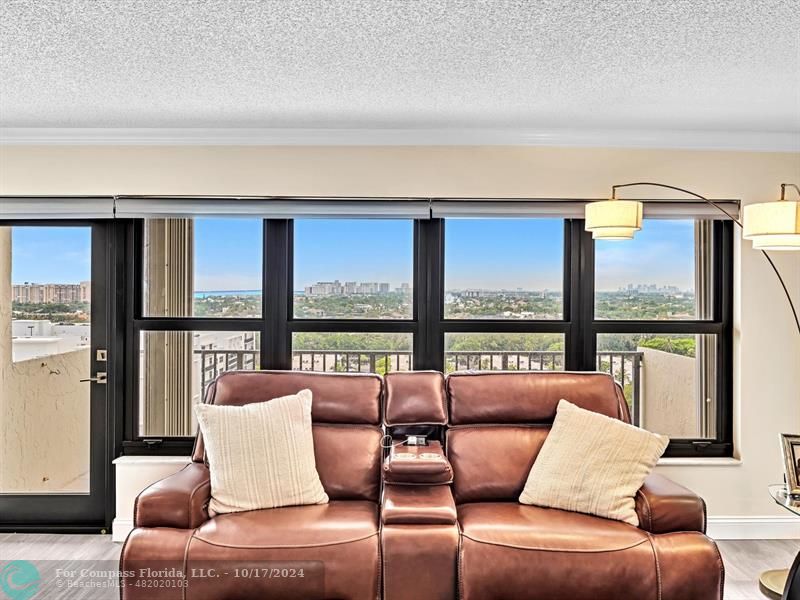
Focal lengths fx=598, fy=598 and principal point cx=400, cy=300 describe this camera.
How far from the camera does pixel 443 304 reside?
3.65 meters

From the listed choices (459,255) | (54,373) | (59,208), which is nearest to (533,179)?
(459,255)

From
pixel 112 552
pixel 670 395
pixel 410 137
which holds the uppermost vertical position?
pixel 410 137

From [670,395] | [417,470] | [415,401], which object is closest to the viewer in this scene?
[417,470]

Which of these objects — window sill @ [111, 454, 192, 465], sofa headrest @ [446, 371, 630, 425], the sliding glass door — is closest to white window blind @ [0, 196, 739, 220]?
the sliding glass door

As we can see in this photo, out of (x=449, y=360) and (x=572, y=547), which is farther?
(x=449, y=360)

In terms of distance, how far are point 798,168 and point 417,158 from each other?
7.37 ft

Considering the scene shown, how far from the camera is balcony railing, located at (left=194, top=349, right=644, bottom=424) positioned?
3.68 meters

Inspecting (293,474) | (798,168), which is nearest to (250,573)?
(293,474)

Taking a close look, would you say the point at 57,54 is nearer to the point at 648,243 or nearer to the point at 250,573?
the point at 250,573

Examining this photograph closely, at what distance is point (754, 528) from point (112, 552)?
12.0ft

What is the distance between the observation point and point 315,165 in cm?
351

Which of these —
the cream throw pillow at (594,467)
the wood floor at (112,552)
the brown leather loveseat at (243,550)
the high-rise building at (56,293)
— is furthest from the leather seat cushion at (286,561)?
the high-rise building at (56,293)

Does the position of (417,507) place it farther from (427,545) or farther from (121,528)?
(121,528)

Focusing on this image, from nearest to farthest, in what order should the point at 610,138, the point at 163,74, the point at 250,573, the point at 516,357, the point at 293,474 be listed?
the point at 250,573
the point at 163,74
the point at 293,474
the point at 610,138
the point at 516,357
